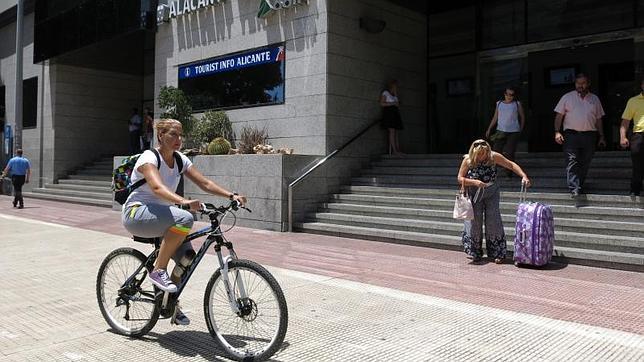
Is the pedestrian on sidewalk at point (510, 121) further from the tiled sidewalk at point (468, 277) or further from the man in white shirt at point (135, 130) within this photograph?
the man in white shirt at point (135, 130)

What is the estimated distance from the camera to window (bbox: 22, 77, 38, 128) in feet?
70.9

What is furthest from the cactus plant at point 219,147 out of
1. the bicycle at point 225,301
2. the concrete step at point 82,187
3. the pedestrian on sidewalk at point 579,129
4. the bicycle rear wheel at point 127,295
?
the bicycle at point 225,301

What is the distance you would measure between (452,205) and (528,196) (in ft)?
4.10

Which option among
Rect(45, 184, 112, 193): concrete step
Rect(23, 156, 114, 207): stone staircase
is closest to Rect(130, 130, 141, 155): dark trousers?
Rect(23, 156, 114, 207): stone staircase

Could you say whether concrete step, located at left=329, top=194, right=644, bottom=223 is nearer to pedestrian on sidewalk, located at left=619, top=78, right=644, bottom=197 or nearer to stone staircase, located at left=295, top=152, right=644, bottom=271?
stone staircase, located at left=295, top=152, right=644, bottom=271

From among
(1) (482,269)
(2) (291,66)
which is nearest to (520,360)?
(1) (482,269)

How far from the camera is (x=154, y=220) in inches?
170

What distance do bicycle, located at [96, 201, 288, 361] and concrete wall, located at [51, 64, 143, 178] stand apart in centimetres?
1761

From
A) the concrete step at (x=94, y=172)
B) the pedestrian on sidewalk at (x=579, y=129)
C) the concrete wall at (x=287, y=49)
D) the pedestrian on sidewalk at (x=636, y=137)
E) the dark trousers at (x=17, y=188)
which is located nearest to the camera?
the pedestrian on sidewalk at (x=636, y=137)

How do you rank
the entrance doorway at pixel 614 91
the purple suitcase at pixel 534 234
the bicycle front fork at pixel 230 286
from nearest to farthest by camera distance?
the bicycle front fork at pixel 230 286 → the purple suitcase at pixel 534 234 → the entrance doorway at pixel 614 91

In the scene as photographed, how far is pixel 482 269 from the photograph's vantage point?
749 cm

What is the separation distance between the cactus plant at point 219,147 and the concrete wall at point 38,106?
397 inches

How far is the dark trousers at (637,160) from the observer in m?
8.09

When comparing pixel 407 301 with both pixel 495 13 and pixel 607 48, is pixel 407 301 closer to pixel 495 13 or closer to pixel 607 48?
pixel 607 48
